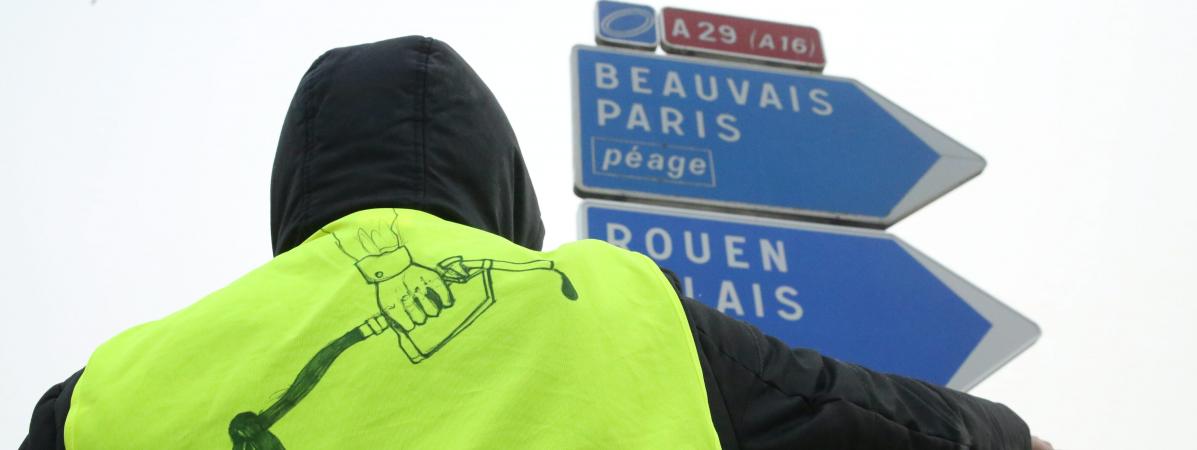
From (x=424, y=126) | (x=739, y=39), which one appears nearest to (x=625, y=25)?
(x=739, y=39)

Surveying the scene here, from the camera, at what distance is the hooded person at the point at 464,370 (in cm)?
64

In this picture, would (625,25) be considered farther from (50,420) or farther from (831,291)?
(50,420)

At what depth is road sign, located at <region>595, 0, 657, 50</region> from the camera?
2209mm

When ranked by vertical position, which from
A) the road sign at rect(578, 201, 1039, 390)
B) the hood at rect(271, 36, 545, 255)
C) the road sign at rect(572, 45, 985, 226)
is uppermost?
the hood at rect(271, 36, 545, 255)

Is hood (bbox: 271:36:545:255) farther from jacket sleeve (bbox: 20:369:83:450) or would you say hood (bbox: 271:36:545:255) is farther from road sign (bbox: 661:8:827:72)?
road sign (bbox: 661:8:827:72)

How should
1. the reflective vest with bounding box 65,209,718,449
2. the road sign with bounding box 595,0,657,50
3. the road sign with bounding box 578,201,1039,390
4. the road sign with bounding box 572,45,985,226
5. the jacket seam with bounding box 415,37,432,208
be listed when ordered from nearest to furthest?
1. the reflective vest with bounding box 65,209,718,449
2. the jacket seam with bounding box 415,37,432,208
3. the road sign with bounding box 578,201,1039,390
4. the road sign with bounding box 572,45,985,226
5. the road sign with bounding box 595,0,657,50

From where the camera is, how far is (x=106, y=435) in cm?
66

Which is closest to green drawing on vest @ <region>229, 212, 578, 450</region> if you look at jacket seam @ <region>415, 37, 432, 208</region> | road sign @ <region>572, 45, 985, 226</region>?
jacket seam @ <region>415, 37, 432, 208</region>

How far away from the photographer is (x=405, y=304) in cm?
70

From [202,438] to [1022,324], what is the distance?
147 centimetres

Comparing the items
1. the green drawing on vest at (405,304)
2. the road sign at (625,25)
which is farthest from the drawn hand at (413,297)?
the road sign at (625,25)

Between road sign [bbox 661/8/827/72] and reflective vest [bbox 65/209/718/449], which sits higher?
road sign [bbox 661/8/827/72]

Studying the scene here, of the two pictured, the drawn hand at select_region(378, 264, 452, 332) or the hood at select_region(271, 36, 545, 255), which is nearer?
the drawn hand at select_region(378, 264, 452, 332)

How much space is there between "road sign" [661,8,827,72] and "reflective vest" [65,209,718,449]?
1555mm
